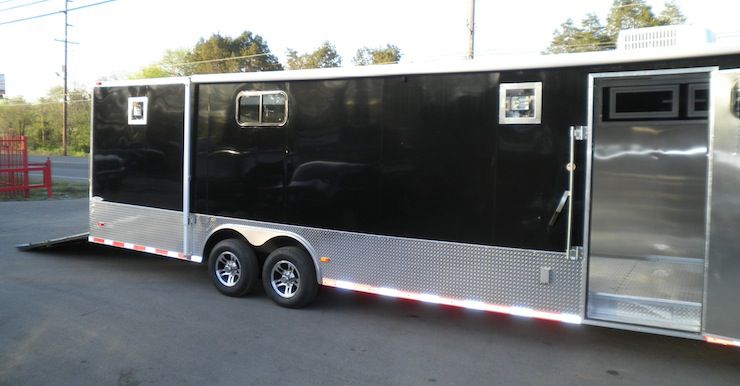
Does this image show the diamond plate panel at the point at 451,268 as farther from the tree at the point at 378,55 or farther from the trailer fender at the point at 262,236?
the tree at the point at 378,55

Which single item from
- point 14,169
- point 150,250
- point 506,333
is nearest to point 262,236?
point 150,250

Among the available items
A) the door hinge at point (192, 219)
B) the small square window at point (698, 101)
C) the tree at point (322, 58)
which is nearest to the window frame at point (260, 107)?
the door hinge at point (192, 219)

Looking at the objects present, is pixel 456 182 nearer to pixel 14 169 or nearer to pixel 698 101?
pixel 698 101

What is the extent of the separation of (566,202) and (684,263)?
306 centimetres

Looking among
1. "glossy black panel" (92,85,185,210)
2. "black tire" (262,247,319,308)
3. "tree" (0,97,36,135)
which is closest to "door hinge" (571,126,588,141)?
"black tire" (262,247,319,308)

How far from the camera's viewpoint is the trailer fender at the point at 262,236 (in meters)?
6.00

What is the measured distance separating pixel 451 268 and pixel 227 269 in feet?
9.39

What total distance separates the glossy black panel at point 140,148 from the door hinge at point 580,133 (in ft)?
15.4

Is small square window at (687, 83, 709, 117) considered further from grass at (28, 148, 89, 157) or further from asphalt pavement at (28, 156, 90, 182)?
grass at (28, 148, 89, 157)

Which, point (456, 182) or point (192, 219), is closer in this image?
point (456, 182)

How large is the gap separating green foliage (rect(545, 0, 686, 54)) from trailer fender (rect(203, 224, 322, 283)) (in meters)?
19.3

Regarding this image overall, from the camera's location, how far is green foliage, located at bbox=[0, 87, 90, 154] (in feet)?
206

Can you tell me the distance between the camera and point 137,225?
7.38m

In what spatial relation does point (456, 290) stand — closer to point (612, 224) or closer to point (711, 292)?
point (711, 292)
